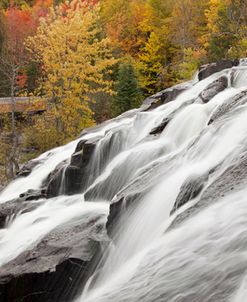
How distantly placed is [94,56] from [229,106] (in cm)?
1478

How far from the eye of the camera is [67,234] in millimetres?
7062

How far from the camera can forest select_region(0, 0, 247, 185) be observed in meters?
20.2

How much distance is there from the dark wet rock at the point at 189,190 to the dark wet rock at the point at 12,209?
151 inches

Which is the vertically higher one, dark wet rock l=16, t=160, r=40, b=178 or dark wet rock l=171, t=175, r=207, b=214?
dark wet rock l=171, t=175, r=207, b=214

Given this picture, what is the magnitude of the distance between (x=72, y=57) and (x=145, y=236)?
1496 centimetres

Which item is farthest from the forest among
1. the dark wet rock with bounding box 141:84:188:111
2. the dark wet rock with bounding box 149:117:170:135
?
the dark wet rock with bounding box 149:117:170:135

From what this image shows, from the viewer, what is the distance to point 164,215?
6383mm

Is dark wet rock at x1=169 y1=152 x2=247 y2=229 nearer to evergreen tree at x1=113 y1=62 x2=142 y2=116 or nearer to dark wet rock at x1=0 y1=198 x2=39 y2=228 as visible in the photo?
dark wet rock at x1=0 y1=198 x2=39 y2=228

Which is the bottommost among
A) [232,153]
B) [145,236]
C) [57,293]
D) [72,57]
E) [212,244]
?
[57,293]

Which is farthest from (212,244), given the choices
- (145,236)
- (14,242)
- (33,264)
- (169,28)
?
(169,28)

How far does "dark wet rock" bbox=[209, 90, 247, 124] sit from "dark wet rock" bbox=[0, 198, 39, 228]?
3.73 meters

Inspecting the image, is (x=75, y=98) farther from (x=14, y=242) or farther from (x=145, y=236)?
(x=145, y=236)

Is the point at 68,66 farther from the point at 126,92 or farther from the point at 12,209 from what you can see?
the point at 12,209

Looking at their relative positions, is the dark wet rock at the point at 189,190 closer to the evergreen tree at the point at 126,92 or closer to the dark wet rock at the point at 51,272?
the dark wet rock at the point at 51,272
